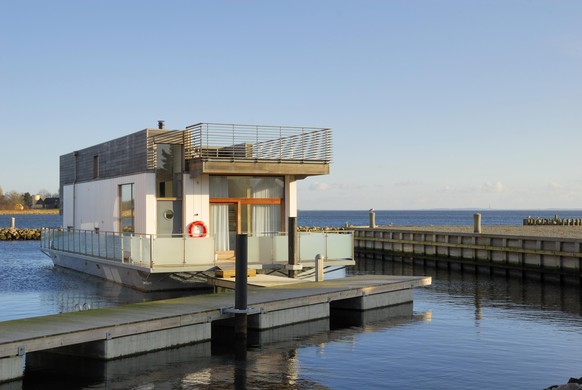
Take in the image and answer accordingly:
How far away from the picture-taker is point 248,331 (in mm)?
20719

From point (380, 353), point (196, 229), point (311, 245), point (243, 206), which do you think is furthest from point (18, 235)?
point (380, 353)

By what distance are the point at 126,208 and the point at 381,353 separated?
15003 millimetres

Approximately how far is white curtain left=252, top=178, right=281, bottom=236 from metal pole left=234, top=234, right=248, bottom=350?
939cm

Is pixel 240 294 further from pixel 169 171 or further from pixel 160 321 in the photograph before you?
pixel 169 171

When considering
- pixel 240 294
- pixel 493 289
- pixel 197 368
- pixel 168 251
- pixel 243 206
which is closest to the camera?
pixel 197 368

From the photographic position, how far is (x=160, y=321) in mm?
17875

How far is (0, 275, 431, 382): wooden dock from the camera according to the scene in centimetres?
1541

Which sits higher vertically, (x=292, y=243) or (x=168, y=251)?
(x=292, y=243)

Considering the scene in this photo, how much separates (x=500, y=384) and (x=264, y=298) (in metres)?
8.12

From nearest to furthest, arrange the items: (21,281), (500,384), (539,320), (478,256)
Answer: (500,384) → (539,320) → (21,281) → (478,256)

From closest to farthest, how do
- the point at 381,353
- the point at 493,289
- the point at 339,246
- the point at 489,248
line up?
the point at 381,353, the point at 339,246, the point at 493,289, the point at 489,248

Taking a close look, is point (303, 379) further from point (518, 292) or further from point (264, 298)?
point (518, 292)

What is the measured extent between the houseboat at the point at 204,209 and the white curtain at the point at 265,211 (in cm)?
4

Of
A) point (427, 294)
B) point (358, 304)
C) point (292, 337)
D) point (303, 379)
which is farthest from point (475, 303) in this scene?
point (303, 379)
